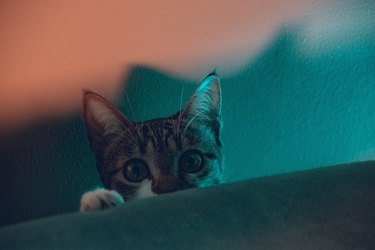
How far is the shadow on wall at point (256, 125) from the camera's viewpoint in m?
0.90

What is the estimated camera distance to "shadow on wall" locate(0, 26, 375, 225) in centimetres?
90

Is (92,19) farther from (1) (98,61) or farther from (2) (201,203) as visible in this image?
(2) (201,203)

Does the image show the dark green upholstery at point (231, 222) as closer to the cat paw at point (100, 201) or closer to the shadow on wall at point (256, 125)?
the cat paw at point (100, 201)

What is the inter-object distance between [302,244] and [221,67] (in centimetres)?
46

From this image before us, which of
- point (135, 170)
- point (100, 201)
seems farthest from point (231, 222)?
point (135, 170)

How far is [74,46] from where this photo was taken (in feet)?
2.93

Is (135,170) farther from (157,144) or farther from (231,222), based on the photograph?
(231,222)

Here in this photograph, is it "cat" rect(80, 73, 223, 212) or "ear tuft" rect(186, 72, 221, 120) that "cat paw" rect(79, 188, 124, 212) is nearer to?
"cat" rect(80, 73, 223, 212)

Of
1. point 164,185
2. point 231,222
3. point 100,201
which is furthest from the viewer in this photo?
point 164,185

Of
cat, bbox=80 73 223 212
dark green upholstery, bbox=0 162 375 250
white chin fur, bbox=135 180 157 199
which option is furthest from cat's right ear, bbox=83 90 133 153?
dark green upholstery, bbox=0 162 375 250

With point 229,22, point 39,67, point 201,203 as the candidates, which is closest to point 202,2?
point 229,22

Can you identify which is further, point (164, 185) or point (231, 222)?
point (164, 185)

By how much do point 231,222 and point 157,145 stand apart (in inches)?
14.5

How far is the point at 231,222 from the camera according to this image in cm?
53
